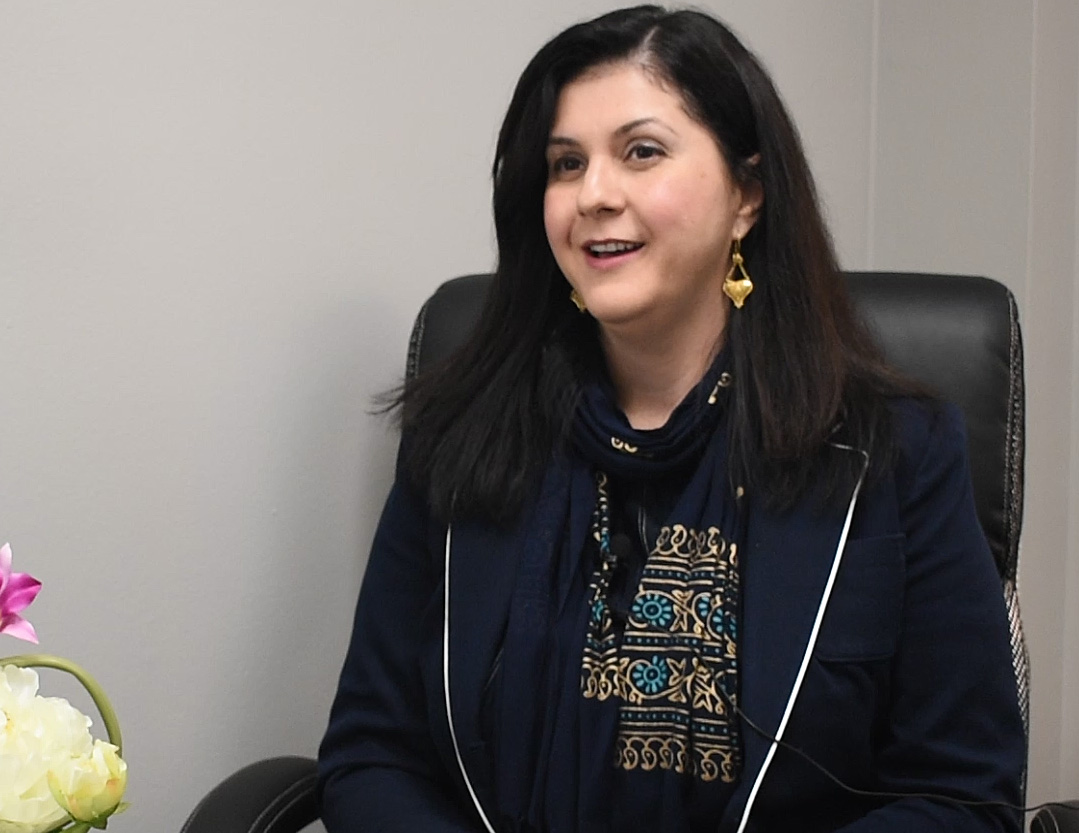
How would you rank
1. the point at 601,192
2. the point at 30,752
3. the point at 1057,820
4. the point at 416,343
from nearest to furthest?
the point at 30,752, the point at 1057,820, the point at 601,192, the point at 416,343

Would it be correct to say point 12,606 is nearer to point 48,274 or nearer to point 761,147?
point 48,274

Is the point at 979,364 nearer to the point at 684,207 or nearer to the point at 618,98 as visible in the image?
the point at 684,207

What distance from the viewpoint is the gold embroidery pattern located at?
1210 millimetres

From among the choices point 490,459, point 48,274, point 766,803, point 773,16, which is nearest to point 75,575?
point 48,274

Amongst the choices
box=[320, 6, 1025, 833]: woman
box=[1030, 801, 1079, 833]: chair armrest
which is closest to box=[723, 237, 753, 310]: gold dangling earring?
box=[320, 6, 1025, 833]: woman

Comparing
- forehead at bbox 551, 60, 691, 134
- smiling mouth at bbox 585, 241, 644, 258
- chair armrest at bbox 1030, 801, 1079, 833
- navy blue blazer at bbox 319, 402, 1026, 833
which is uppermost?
forehead at bbox 551, 60, 691, 134

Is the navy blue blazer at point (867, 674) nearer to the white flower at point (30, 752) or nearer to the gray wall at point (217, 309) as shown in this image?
the gray wall at point (217, 309)

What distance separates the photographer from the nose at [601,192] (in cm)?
127

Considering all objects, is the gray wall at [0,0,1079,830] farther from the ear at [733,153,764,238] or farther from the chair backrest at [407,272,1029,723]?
the chair backrest at [407,272,1029,723]

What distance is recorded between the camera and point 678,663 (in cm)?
123

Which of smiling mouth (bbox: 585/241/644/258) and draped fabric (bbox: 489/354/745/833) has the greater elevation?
smiling mouth (bbox: 585/241/644/258)

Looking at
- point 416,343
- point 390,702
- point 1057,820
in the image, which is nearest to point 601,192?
point 416,343

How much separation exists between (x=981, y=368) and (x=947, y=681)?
0.34 meters

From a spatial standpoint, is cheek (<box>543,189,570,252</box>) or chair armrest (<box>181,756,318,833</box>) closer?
chair armrest (<box>181,756,318,833</box>)
